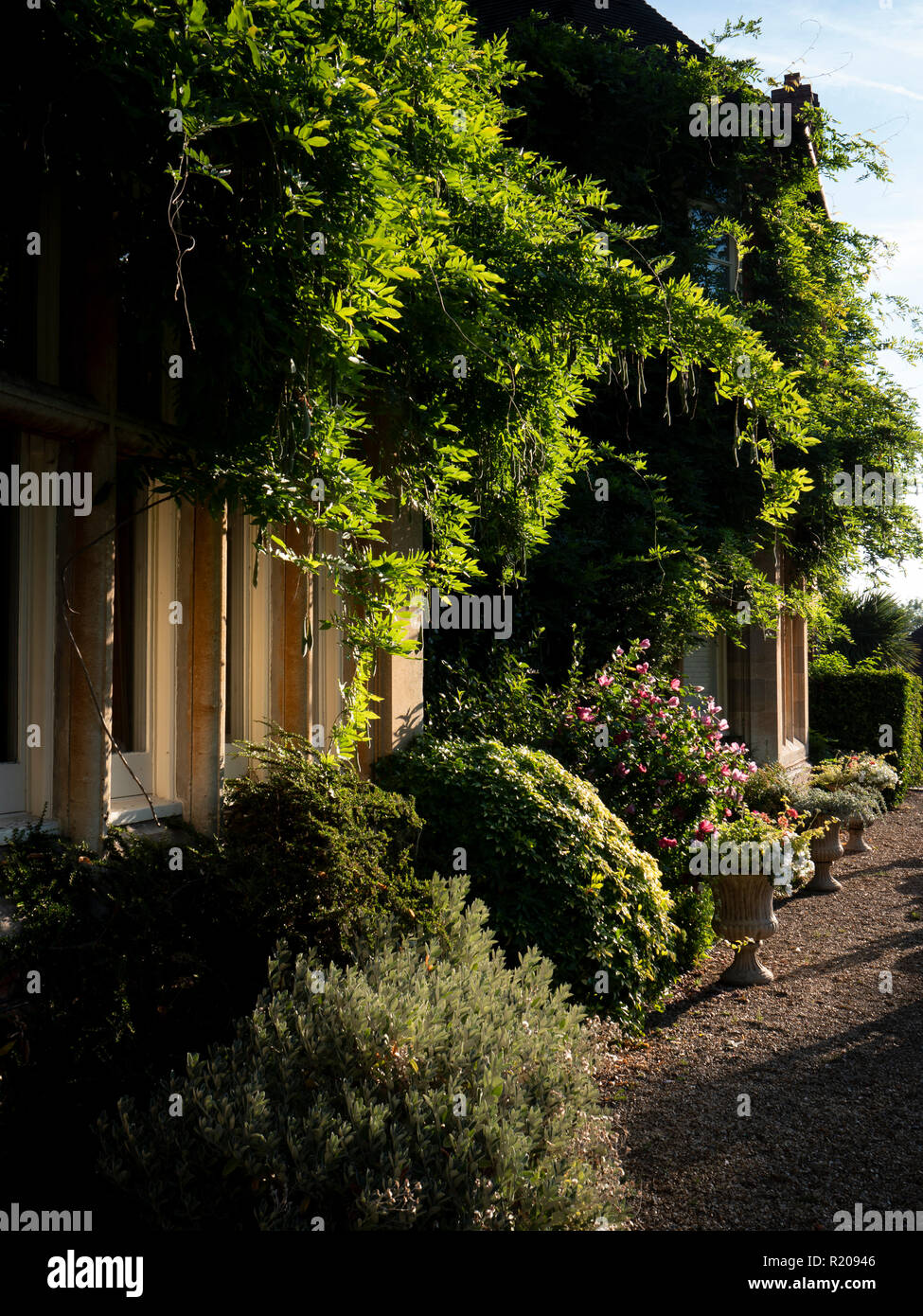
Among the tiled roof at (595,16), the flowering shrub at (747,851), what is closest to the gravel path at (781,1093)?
the flowering shrub at (747,851)

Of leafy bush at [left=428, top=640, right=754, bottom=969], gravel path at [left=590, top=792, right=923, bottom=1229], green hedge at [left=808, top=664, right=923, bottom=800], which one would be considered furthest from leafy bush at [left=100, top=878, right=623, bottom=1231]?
green hedge at [left=808, top=664, right=923, bottom=800]

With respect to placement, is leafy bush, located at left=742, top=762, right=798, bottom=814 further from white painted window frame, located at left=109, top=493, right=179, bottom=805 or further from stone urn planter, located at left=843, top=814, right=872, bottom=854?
white painted window frame, located at left=109, top=493, right=179, bottom=805

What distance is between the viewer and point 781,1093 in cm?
457

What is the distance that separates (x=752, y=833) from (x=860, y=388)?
7834 millimetres

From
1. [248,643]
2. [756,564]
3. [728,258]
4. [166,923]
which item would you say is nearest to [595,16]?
[728,258]

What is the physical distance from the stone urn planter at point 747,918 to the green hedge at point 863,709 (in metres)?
10.7

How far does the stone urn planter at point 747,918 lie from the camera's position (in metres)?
6.28

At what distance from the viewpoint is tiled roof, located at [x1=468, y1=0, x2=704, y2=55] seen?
10539mm

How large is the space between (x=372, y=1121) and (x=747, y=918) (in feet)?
14.0

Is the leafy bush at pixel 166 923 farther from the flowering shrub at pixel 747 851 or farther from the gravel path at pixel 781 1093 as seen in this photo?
the flowering shrub at pixel 747 851

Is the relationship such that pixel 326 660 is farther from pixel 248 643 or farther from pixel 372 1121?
pixel 372 1121

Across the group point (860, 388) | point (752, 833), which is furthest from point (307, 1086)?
point (860, 388)
